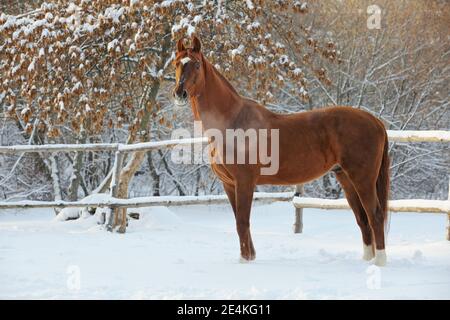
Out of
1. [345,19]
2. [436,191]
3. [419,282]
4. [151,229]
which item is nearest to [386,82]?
[345,19]

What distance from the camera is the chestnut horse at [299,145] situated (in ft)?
14.9

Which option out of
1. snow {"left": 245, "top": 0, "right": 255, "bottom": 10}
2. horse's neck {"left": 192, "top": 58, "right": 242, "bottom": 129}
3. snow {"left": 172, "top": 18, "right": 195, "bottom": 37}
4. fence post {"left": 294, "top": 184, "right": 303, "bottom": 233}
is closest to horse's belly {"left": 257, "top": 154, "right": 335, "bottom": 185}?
horse's neck {"left": 192, "top": 58, "right": 242, "bottom": 129}

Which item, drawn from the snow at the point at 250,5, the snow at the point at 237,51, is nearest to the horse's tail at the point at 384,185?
the snow at the point at 237,51

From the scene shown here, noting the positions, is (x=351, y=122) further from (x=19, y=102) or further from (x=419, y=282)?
(x=19, y=102)

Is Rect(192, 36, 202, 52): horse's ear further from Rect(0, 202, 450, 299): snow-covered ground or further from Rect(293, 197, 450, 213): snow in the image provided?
Rect(293, 197, 450, 213): snow

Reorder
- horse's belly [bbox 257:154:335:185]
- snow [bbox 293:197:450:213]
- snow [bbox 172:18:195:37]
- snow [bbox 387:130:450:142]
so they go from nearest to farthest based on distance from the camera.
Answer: horse's belly [bbox 257:154:335:185] < snow [bbox 293:197:450:213] < snow [bbox 387:130:450:142] < snow [bbox 172:18:195:37]

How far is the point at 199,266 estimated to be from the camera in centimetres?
441

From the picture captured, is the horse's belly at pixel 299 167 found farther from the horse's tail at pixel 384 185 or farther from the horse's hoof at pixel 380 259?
the horse's hoof at pixel 380 259

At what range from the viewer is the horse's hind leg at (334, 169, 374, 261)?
4.81m

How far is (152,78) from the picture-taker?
26.8ft

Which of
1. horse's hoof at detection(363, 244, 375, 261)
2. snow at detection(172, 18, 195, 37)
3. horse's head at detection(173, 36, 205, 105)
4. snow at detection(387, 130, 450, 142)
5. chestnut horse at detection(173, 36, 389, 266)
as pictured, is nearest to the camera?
horse's head at detection(173, 36, 205, 105)

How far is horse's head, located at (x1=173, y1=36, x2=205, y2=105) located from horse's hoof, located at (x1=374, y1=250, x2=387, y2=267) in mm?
1816

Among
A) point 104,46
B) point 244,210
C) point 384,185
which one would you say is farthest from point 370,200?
point 104,46

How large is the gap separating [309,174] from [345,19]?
8.40 metres
